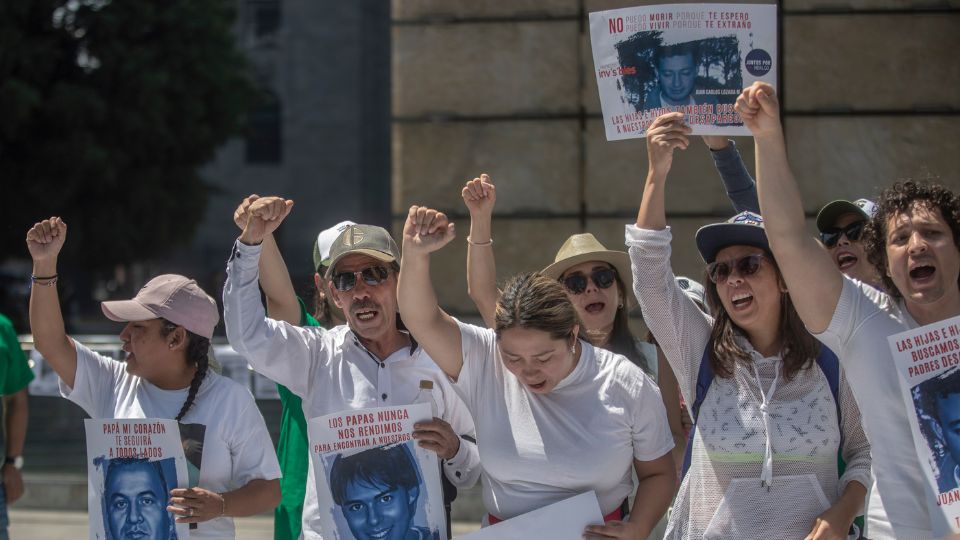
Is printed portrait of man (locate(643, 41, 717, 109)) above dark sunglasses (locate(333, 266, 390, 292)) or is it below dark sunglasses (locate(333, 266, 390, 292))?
above

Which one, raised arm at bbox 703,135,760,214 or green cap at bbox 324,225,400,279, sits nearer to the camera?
green cap at bbox 324,225,400,279

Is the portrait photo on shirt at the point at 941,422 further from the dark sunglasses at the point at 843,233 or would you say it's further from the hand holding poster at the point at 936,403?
the dark sunglasses at the point at 843,233

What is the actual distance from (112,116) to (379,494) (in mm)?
21896

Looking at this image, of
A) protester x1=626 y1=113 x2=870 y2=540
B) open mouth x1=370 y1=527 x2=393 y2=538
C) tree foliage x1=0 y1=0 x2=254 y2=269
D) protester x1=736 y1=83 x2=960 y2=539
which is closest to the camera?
protester x1=736 y1=83 x2=960 y2=539

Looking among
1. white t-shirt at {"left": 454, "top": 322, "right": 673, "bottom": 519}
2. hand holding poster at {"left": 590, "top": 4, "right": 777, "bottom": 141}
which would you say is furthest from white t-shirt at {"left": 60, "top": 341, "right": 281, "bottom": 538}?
hand holding poster at {"left": 590, "top": 4, "right": 777, "bottom": 141}

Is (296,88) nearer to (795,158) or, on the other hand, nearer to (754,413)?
(795,158)

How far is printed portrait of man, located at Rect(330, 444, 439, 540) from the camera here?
3.21 meters

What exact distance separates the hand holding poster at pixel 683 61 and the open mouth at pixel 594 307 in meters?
0.76

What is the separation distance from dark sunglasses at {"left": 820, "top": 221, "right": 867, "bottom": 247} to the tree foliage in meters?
19.6

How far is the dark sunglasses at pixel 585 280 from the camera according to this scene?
13.5 ft

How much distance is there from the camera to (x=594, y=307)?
13.5 feet

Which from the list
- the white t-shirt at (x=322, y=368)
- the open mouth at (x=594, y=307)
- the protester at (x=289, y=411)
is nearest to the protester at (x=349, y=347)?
the white t-shirt at (x=322, y=368)

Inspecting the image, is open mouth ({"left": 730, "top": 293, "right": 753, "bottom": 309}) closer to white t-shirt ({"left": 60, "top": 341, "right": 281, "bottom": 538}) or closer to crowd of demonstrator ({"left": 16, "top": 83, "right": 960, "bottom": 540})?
crowd of demonstrator ({"left": 16, "top": 83, "right": 960, "bottom": 540})

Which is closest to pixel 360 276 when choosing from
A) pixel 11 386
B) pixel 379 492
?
pixel 379 492
